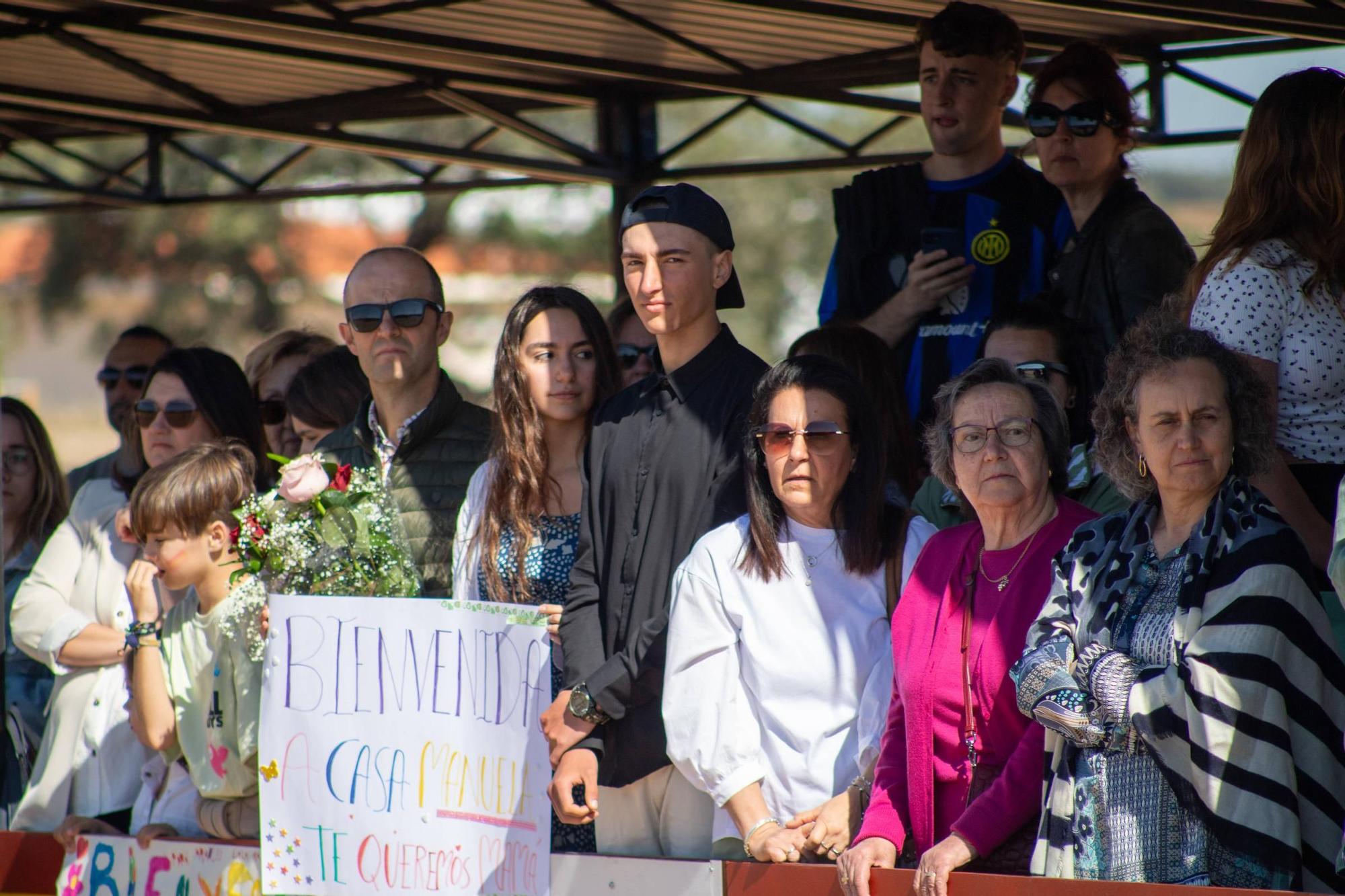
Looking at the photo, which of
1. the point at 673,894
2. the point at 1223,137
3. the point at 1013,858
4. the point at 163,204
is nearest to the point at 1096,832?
the point at 1013,858

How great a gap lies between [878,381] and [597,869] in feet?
4.80

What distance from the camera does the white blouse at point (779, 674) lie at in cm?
349

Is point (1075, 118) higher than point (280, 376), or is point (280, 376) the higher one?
point (1075, 118)

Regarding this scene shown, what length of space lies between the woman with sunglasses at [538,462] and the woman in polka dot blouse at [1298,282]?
158 cm

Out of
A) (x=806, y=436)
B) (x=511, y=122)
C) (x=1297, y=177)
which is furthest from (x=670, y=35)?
(x=1297, y=177)

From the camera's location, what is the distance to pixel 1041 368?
13.4 ft

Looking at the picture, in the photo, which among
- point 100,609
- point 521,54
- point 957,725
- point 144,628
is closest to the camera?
point 957,725

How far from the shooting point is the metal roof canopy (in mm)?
6758

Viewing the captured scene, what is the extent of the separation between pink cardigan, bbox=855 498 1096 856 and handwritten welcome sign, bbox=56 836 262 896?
1781mm

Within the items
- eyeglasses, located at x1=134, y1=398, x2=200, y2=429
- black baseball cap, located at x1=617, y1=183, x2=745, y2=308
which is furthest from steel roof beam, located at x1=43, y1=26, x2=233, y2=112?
black baseball cap, located at x1=617, y1=183, x2=745, y2=308

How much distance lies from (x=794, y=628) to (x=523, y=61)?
423cm

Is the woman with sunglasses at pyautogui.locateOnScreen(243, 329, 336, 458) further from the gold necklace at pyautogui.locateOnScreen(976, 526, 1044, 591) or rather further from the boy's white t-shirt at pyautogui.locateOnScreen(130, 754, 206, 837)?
the gold necklace at pyautogui.locateOnScreen(976, 526, 1044, 591)

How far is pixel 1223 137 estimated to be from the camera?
7.82 metres

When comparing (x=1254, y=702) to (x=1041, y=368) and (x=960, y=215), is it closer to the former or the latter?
(x=1041, y=368)
